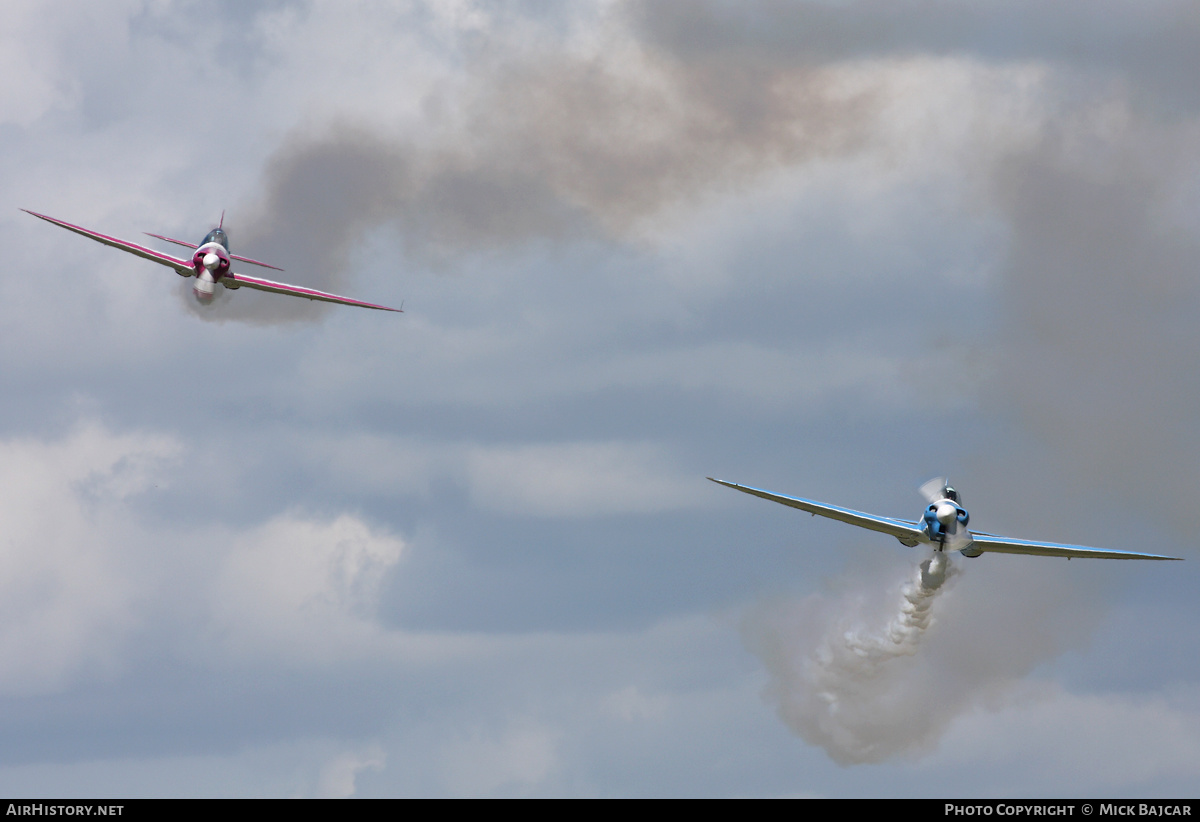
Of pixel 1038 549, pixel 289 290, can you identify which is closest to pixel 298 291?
pixel 289 290

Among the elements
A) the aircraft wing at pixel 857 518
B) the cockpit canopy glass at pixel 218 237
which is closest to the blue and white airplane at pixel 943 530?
the aircraft wing at pixel 857 518

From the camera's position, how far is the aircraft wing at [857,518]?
6147 inches

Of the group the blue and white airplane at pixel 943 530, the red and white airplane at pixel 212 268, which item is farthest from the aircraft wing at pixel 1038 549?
the red and white airplane at pixel 212 268

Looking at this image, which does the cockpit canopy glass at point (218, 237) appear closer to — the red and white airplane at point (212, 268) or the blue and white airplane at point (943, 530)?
the red and white airplane at point (212, 268)

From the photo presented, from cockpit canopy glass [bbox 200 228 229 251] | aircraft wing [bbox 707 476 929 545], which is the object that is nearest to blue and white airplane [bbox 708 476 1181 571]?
aircraft wing [bbox 707 476 929 545]

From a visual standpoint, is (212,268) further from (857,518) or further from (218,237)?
(857,518)

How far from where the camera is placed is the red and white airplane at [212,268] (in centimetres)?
16788

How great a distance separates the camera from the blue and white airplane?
6058 inches

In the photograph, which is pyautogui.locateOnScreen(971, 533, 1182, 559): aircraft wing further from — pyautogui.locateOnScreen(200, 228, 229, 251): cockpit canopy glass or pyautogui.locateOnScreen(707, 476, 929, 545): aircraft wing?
pyautogui.locateOnScreen(200, 228, 229, 251): cockpit canopy glass

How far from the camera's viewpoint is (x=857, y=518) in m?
160

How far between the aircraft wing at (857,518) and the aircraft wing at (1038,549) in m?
4.73

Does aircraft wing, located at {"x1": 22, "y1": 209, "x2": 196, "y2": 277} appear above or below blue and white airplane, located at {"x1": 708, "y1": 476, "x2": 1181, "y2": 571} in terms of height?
above

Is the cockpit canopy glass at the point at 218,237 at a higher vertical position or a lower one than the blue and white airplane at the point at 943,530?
higher
